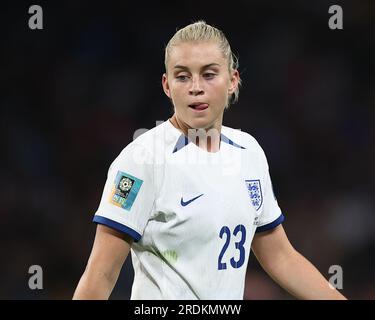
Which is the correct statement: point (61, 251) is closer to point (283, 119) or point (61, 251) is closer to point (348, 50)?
point (283, 119)

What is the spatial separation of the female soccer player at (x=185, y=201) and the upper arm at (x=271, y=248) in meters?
0.16

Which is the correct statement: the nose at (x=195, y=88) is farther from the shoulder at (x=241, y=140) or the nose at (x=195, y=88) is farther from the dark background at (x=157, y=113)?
the dark background at (x=157, y=113)

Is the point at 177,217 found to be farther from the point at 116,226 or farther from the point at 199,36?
the point at 199,36

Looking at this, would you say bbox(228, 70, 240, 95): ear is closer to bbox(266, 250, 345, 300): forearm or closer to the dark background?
bbox(266, 250, 345, 300): forearm

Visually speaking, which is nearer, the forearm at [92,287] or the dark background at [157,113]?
the forearm at [92,287]

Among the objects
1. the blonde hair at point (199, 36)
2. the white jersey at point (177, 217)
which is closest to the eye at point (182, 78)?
the blonde hair at point (199, 36)

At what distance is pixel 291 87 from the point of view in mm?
7250

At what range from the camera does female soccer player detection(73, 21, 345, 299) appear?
9.65 feet

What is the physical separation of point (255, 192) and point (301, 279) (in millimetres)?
486

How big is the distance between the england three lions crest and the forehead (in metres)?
0.60

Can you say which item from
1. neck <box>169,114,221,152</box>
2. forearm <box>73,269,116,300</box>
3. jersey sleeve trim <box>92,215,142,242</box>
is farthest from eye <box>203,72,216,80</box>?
forearm <box>73,269,116,300</box>

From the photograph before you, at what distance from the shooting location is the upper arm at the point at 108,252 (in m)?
2.89

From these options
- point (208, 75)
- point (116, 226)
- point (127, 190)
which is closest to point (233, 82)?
point (208, 75)

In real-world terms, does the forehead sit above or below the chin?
above
